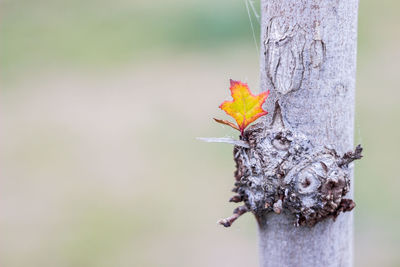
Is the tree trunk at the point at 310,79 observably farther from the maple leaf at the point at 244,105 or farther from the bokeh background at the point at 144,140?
the bokeh background at the point at 144,140

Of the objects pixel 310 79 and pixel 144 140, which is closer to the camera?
pixel 310 79

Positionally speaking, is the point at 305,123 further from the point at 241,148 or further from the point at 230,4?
the point at 230,4

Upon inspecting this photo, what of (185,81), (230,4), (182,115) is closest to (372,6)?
(230,4)

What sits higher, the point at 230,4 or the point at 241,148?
the point at 230,4

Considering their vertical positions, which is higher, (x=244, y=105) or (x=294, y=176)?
(x=244, y=105)

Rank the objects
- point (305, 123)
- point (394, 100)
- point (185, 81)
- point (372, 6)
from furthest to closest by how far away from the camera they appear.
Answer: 1. point (372, 6)
2. point (185, 81)
3. point (394, 100)
4. point (305, 123)

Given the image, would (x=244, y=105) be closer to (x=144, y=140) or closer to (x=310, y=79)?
(x=310, y=79)

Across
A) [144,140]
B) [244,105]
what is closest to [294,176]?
[244,105]
